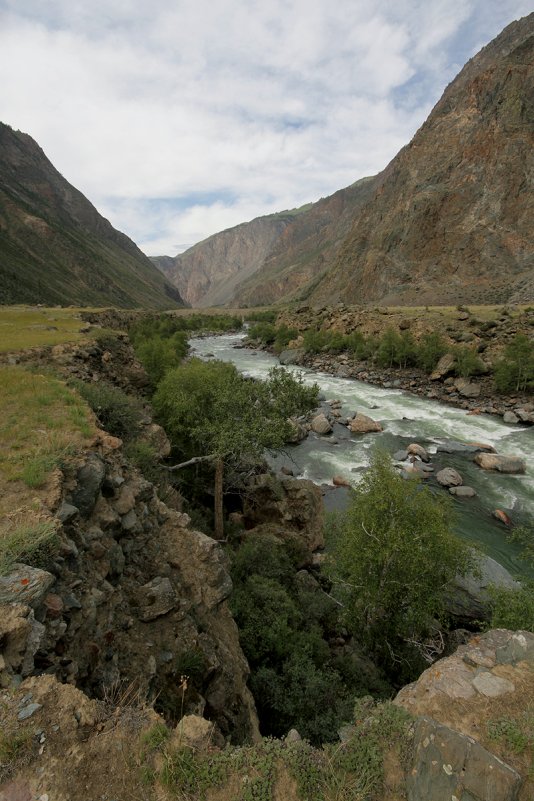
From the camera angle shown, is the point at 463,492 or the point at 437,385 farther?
the point at 437,385

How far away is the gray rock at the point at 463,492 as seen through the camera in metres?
21.9

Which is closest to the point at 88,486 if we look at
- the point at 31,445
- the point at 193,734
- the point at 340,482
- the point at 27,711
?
the point at 31,445

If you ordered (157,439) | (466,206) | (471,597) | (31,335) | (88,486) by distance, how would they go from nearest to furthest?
(88,486)
(471,597)
(157,439)
(31,335)
(466,206)

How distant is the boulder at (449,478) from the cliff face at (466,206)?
78950 mm

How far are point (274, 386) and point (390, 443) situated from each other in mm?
14970

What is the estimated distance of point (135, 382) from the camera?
26500 mm

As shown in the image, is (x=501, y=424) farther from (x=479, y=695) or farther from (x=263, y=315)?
(x=263, y=315)

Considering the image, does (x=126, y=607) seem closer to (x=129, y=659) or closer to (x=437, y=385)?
(x=129, y=659)

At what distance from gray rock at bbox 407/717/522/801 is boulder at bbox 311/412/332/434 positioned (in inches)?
1067

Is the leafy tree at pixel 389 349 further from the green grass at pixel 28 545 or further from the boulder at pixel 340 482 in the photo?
the green grass at pixel 28 545

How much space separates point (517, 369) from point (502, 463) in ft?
61.5

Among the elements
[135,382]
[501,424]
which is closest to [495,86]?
[501,424]

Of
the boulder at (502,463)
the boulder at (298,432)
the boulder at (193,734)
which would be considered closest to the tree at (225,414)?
the boulder at (298,432)

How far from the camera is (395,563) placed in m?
10.1
